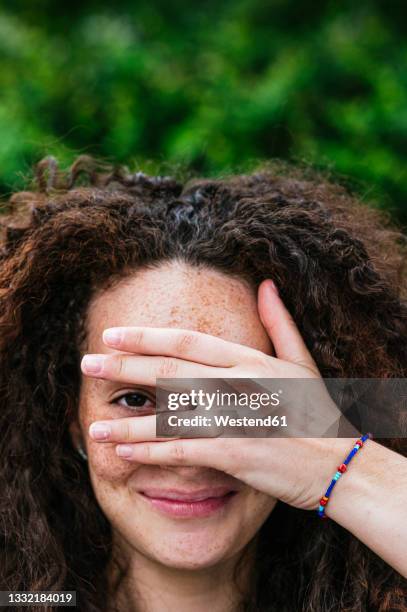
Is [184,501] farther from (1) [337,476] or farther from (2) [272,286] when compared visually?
(2) [272,286]

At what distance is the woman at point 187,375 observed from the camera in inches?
72.1

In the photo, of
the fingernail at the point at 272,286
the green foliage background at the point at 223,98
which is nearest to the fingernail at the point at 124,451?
the fingernail at the point at 272,286

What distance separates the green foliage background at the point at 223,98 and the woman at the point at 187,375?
3.02 ft

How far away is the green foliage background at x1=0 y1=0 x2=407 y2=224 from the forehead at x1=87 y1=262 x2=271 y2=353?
1064mm

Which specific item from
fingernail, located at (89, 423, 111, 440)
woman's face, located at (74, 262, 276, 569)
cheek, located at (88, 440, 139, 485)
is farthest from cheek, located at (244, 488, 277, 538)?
fingernail, located at (89, 423, 111, 440)

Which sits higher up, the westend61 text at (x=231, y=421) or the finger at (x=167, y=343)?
the finger at (x=167, y=343)

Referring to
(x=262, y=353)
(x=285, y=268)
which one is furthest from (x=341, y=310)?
(x=262, y=353)

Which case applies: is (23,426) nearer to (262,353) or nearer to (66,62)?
(262,353)

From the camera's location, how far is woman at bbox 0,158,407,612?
1.83 meters

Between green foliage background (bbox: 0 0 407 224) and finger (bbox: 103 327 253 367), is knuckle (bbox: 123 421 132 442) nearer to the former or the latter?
finger (bbox: 103 327 253 367)

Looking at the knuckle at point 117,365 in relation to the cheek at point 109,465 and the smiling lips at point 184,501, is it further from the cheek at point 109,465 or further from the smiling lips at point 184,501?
the smiling lips at point 184,501

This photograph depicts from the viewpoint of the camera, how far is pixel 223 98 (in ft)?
11.5

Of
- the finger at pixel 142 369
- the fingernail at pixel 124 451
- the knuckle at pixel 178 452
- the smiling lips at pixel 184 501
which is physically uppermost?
the finger at pixel 142 369

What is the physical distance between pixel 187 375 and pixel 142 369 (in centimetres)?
11
